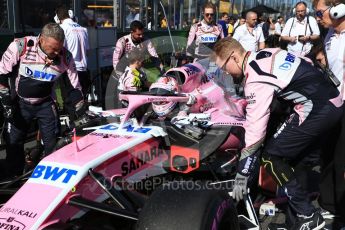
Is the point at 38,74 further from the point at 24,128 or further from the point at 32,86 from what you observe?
the point at 24,128

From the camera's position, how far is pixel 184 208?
2.12 metres

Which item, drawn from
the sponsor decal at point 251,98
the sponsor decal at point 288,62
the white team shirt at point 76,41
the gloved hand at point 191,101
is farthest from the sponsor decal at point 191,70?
the white team shirt at point 76,41

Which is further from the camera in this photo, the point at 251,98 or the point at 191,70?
the point at 191,70

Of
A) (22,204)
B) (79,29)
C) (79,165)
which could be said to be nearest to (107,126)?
(79,165)

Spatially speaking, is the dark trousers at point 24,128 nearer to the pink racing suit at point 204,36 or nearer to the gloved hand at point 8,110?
the gloved hand at point 8,110

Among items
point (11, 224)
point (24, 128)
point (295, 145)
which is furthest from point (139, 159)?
point (24, 128)

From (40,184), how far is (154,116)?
1140 mm

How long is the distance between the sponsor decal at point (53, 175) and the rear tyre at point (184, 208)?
55 centimetres

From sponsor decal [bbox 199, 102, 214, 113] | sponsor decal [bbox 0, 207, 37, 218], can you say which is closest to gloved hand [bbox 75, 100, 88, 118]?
sponsor decal [bbox 199, 102, 214, 113]

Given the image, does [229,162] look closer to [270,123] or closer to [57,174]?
[270,123]

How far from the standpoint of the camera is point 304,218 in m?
3.11

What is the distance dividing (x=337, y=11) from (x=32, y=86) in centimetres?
263

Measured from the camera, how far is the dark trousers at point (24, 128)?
3920mm

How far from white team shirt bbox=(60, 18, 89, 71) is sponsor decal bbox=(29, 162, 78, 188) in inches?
167
